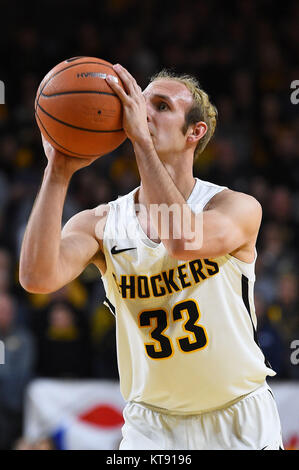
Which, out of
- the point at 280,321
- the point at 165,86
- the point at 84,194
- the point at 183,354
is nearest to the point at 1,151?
the point at 84,194

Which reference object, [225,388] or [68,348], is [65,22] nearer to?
[68,348]

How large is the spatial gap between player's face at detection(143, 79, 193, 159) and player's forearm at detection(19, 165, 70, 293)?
2.29 feet

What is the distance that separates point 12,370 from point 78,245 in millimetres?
3373

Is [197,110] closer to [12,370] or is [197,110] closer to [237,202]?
[237,202]

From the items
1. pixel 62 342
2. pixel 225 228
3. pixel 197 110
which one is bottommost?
pixel 62 342

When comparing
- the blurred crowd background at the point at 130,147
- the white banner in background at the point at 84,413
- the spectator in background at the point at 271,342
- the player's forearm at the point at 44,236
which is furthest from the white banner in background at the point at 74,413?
the player's forearm at the point at 44,236

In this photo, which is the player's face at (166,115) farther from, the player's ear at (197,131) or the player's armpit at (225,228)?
the player's armpit at (225,228)

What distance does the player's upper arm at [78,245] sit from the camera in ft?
10.5

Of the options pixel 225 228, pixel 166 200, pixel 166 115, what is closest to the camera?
pixel 166 200

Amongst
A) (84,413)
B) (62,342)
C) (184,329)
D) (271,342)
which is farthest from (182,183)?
(62,342)

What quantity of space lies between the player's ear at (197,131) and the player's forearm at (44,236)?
0.97m

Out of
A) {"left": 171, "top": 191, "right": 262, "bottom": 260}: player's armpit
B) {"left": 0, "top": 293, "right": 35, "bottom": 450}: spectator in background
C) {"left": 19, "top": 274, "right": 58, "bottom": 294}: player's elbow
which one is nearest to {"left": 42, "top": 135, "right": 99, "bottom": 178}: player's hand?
{"left": 19, "top": 274, "right": 58, "bottom": 294}: player's elbow

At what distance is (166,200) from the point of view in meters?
2.89

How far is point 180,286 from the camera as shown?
3318 mm
